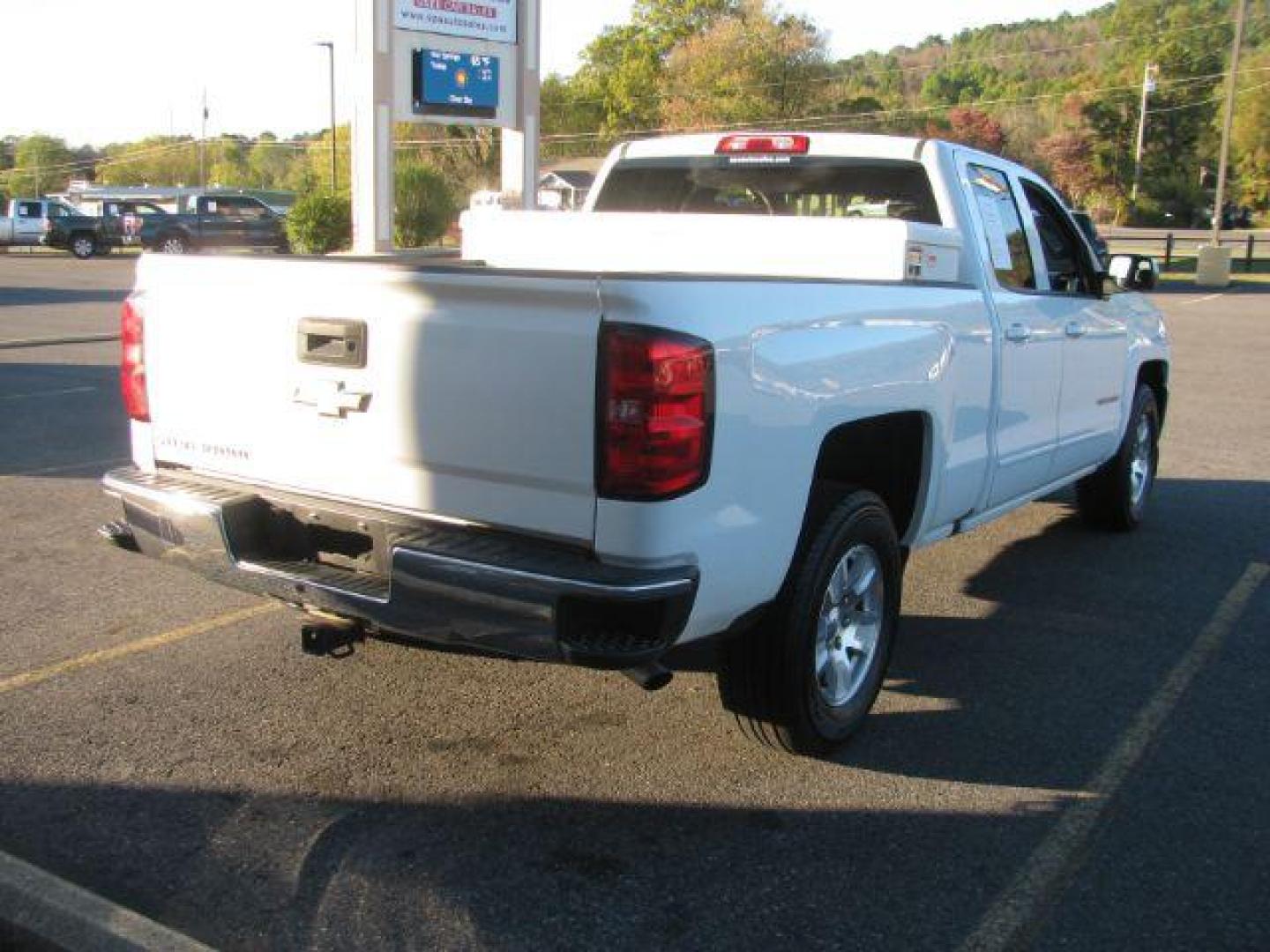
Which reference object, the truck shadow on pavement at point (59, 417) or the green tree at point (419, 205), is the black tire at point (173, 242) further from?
the truck shadow on pavement at point (59, 417)

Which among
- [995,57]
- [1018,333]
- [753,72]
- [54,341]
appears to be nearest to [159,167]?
[753,72]

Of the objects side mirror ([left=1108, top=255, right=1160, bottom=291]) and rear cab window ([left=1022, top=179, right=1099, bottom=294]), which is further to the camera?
side mirror ([left=1108, top=255, right=1160, bottom=291])

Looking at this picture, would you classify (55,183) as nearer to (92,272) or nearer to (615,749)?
(92,272)

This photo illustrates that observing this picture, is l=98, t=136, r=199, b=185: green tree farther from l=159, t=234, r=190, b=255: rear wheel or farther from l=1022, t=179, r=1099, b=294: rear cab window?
l=1022, t=179, r=1099, b=294: rear cab window

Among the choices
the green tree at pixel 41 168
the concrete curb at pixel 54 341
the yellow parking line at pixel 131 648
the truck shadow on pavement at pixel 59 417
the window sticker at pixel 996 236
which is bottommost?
the yellow parking line at pixel 131 648

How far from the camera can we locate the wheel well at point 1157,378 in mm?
7359

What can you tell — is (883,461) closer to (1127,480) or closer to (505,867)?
(505,867)

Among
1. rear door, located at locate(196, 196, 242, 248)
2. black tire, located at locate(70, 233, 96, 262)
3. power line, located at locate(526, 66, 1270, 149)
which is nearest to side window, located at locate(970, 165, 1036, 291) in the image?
rear door, located at locate(196, 196, 242, 248)

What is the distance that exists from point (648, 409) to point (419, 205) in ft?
114

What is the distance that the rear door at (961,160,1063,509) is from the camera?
201 inches

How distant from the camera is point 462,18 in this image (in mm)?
15867

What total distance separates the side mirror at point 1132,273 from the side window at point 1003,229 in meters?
1.16

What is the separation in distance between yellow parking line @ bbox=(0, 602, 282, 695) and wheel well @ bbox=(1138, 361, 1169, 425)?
5.08 metres

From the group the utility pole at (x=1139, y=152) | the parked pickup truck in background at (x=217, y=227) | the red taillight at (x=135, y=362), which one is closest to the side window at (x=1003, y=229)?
the red taillight at (x=135, y=362)
